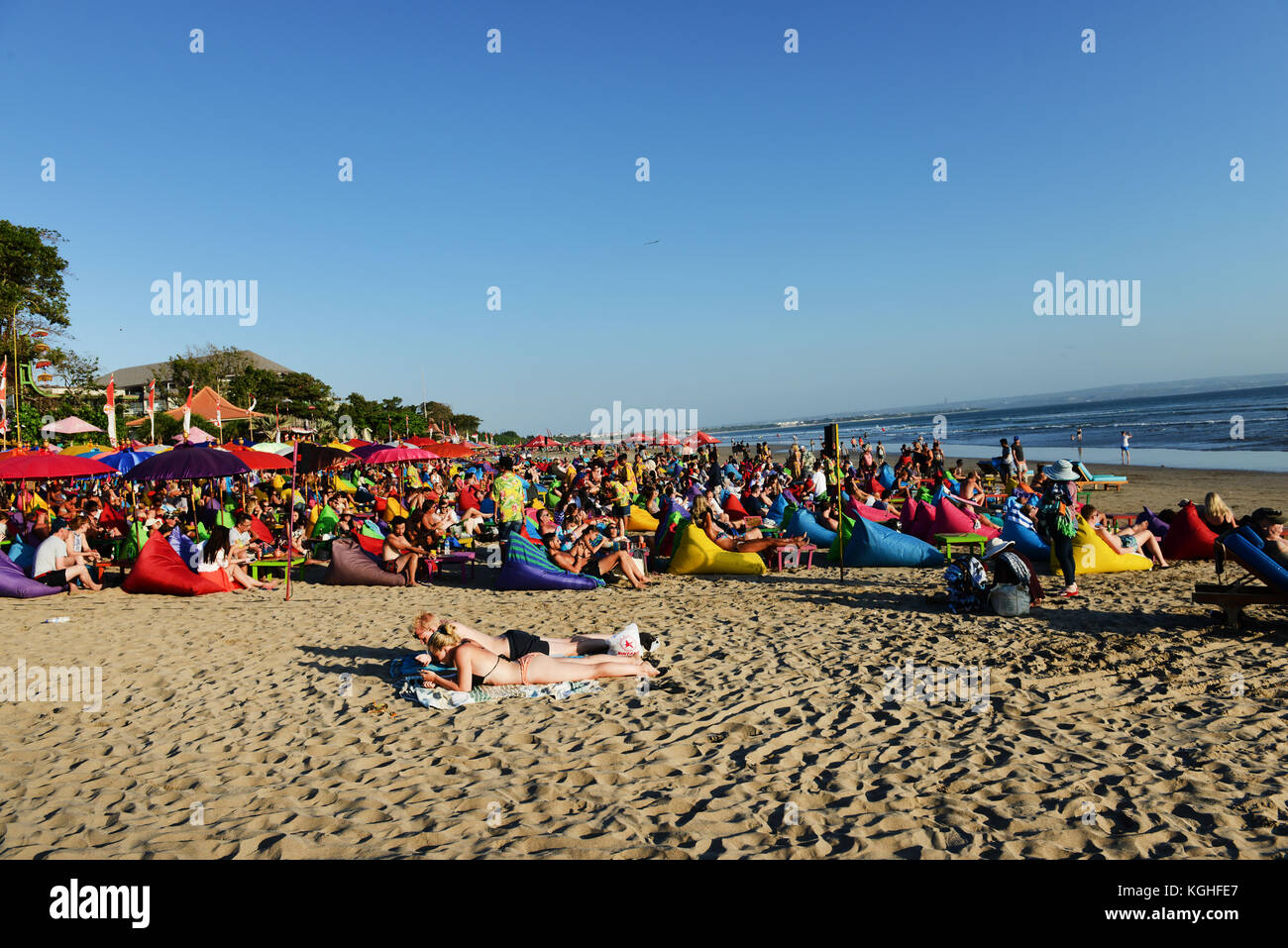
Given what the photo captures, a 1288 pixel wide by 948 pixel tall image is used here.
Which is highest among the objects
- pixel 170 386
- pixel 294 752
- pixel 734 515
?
pixel 170 386

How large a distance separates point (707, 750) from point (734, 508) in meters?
9.06

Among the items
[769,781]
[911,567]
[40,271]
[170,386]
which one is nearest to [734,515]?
[911,567]

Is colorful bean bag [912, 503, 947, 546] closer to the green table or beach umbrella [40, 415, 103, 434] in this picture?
the green table

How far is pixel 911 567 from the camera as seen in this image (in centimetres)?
951

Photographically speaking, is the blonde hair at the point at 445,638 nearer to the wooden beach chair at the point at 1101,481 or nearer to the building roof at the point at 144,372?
the wooden beach chair at the point at 1101,481

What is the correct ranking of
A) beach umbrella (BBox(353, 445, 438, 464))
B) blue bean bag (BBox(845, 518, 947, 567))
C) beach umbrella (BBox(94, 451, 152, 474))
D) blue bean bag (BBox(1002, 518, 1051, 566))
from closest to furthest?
blue bean bag (BBox(1002, 518, 1051, 566)) < blue bean bag (BBox(845, 518, 947, 567)) < beach umbrella (BBox(94, 451, 152, 474)) < beach umbrella (BBox(353, 445, 438, 464))

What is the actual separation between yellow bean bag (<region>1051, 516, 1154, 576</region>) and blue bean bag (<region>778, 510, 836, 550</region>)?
3.22 m

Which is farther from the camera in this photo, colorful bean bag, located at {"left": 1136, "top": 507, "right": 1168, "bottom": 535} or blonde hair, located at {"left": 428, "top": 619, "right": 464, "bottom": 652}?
colorful bean bag, located at {"left": 1136, "top": 507, "right": 1168, "bottom": 535}

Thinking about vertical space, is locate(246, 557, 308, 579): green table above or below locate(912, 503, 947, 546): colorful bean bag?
below

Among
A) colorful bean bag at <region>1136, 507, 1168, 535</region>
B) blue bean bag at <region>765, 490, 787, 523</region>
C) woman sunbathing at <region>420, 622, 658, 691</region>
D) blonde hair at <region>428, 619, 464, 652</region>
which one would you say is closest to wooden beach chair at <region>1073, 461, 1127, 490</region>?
colorful bean bag at <region>1136, 507, 1168, 535</region>

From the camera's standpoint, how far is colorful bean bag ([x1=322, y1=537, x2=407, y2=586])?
373 inches

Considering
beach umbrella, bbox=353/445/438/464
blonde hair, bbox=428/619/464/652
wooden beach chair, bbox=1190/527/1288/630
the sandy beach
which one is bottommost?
the sandy beach
